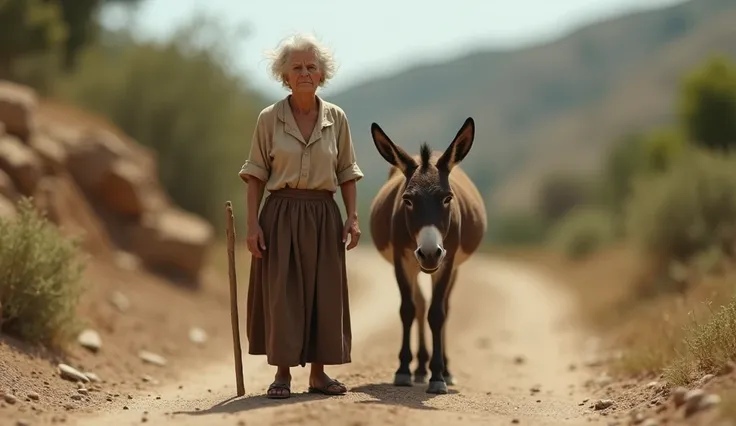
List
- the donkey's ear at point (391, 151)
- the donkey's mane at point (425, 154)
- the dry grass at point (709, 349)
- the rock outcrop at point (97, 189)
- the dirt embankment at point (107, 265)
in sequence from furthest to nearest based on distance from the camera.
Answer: the rock outcrop at point (97, 189), the dirt embankment at point (107, 265), the donkey's ear at point (391, 151), the donkey's mane at point (425, 154), the dry grass at point (709, 349)

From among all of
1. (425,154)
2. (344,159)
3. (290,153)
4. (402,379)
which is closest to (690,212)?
(402,379)

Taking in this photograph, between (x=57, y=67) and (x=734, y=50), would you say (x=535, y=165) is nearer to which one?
(x=734, y=50)

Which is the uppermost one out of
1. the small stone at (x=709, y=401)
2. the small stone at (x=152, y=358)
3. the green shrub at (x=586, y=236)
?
the green shrub at (x=586, y=236)

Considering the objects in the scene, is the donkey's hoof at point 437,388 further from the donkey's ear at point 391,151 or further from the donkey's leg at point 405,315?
the donkey's ear at point 391,151

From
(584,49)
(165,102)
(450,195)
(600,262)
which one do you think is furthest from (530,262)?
(584,49)

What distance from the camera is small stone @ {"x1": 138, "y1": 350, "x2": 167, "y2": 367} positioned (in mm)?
11422

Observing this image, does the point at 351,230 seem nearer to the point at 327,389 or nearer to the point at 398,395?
the point at 327,389

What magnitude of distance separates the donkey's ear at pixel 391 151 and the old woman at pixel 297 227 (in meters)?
0.59

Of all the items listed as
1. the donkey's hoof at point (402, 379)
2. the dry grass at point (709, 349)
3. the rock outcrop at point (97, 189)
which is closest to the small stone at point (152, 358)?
the donkey's hoof at point (402, 379)

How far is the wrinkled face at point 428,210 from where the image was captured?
7.66 m

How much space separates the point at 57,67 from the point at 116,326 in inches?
508

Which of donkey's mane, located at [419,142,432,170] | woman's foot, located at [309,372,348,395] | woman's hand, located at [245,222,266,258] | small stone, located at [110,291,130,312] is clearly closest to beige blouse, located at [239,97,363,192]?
woman's hand, located at [245,222,266,258]

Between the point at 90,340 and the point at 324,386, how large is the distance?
392 centimetres

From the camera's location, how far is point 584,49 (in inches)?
6029
